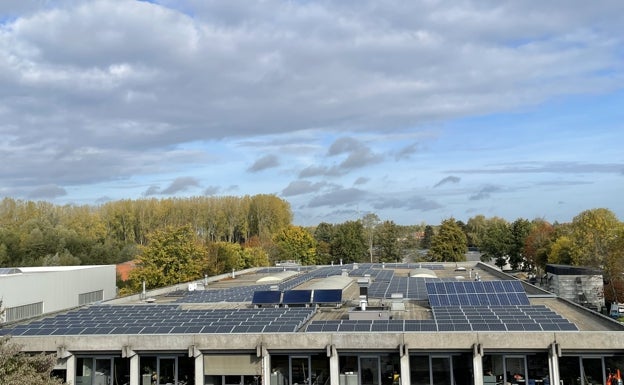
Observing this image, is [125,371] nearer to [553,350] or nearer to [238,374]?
→ [238,374]

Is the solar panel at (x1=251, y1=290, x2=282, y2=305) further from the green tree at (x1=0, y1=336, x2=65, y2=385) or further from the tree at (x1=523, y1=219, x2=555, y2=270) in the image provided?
the tree at (x1=523, y1=219, x2=555, y2=270)

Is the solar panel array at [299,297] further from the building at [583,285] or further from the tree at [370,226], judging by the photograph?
the tree at [370,226]

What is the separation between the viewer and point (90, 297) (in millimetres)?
54031

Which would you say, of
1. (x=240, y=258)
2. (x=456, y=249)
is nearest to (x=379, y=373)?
(x=240, y=258)

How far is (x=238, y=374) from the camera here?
2452 cm

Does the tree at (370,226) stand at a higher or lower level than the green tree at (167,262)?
higher

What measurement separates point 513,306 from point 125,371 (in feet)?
67.0

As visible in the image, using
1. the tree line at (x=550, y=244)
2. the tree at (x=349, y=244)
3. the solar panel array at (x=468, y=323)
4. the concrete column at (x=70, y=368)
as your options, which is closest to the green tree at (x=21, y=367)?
the concrete column at (x=70, y=368)

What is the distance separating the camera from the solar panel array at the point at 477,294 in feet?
97.1

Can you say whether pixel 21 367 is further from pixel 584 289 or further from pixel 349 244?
pixel 349 244

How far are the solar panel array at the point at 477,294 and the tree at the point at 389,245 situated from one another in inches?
3307

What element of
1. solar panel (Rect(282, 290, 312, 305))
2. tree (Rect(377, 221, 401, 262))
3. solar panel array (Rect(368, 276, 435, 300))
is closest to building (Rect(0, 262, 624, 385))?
solar panel (Rect(282, 290, 312, 305))

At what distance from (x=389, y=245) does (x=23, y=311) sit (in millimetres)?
84550

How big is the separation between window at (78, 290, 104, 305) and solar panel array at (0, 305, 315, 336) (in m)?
24.3
